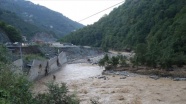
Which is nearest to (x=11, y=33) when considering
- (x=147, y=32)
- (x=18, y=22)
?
(x=147, y=32)

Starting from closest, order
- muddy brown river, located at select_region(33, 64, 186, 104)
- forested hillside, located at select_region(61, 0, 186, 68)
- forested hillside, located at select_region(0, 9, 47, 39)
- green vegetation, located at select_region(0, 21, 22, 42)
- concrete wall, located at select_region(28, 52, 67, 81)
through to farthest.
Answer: muddy brown river, located at select_region(33, 64, 186, 104)
concrete wall, located at select_region(28, 52, 67, 81)
forested hillside, located at select_region(61, 0, 186, 68)
green vegetation, located at select_region(0, 21, 22, 42)
forested hillside, located at select_region(0, 9, 47, 39)

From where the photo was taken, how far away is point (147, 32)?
7412 cm

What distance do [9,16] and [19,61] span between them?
67228 millimetres

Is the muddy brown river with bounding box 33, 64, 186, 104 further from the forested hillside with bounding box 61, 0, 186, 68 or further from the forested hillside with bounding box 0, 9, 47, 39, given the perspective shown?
the forested hillside with bounding box 0, 9, 47, 39

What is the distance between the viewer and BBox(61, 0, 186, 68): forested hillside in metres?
41.6

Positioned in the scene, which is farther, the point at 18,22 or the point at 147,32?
the point at 18,22

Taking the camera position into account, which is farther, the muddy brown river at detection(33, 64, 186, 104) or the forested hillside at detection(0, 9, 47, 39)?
the forested hillside at detection(0, 9, 47, 39)

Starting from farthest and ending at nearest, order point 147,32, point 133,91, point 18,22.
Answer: point 18,22
point 147,32
point 133,91

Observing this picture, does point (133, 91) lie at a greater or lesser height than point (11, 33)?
lesser

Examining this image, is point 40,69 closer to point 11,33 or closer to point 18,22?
point 11,33

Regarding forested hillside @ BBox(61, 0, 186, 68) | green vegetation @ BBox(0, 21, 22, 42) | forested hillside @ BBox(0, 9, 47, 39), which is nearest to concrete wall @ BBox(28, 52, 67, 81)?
forested hillside @ BBox(61, 0, 186, 68)

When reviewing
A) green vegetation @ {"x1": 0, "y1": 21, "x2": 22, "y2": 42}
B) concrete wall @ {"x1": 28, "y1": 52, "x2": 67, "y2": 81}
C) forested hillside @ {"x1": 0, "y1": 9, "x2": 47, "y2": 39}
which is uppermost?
forested hillside @ {"x1": 0, "y1": 9, "x2": 47, "y2": 39}

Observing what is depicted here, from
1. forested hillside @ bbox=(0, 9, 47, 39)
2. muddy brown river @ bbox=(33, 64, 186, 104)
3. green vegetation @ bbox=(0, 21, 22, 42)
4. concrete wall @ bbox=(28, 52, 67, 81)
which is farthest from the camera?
forested hillside @ bbox=(0, 9, 47, 39)

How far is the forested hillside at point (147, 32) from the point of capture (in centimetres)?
4159
